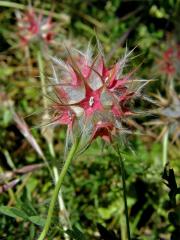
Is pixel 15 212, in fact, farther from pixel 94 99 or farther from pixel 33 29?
pixel 33 29

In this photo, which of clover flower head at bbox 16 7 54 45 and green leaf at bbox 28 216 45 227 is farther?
clover flower head at bbox 16 7 54 45

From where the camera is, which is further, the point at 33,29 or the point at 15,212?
the point at 33,29

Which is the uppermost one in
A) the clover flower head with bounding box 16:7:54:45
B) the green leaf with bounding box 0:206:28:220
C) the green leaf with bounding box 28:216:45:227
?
the clover flower head with bounding box 16:7:54:45

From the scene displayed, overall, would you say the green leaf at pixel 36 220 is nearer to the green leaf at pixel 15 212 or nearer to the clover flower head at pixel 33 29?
the green leaf at pixel 15 212

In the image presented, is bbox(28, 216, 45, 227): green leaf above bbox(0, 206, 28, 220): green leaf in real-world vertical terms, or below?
below

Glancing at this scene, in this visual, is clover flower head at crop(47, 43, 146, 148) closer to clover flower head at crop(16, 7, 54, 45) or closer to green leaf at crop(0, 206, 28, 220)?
green leaf at crop(0, 206, 28, 220)

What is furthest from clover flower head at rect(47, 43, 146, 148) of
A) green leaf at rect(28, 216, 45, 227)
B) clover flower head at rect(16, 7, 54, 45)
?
clover flower head at rect(16, 7, 54, 45)

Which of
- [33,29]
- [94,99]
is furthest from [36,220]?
[33,29]
